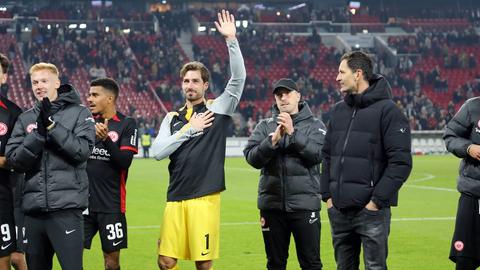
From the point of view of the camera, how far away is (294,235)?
7883 millimetres

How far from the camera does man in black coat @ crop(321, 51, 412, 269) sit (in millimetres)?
6555

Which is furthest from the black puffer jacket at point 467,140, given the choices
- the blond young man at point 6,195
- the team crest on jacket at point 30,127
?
the blond young man at point 6,195

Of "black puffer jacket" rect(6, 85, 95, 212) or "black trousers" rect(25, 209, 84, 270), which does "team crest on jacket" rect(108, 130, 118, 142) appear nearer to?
"black puffer jacket" rect(6, 85, 95, 212)

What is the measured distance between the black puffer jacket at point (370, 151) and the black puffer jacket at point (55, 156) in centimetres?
194

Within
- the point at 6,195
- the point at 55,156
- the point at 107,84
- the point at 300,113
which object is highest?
the point at 107,84

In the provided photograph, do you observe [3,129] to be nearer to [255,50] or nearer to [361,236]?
[361,236]

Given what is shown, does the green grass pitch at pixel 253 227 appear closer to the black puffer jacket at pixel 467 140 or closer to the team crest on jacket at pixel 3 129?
the black puffer jacket at pixel 467 140

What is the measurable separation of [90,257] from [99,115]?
311 centimetres

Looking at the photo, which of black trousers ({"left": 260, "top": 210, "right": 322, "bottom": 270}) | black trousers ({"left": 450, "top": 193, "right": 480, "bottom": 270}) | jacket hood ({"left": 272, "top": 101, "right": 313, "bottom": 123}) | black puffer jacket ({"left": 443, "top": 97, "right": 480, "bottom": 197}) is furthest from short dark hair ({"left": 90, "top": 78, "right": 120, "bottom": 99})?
black trousers ({"left": 450, "top": 193, "right": 480, "bottom": 270})

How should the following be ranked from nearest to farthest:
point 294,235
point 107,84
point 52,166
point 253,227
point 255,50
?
point 52,166
point 294,235
point 107,84
point 253,227
point 255,50

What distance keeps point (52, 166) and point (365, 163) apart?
2.37m

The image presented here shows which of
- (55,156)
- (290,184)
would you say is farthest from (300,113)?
(55,156)

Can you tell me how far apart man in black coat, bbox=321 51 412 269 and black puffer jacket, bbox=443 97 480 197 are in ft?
3.31

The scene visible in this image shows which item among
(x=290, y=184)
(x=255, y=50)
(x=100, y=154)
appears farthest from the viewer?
(x=255, y=50)
